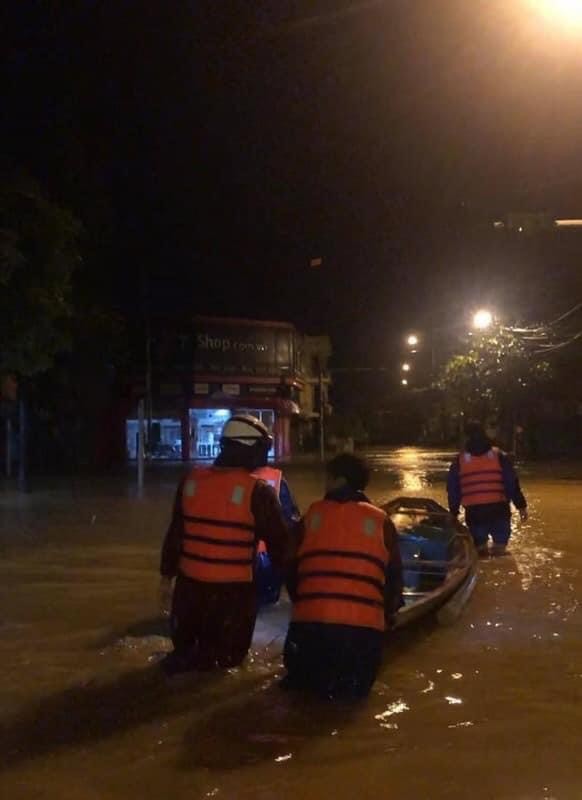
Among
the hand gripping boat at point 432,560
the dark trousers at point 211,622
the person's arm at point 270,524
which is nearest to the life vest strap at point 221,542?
the person's arm at point 270,524

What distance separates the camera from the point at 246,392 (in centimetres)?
5028

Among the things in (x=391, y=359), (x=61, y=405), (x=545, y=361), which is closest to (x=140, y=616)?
(x=61, y=405)

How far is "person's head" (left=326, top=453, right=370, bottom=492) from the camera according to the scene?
6602mm

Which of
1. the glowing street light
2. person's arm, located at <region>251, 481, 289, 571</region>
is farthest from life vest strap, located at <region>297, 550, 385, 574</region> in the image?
the glowing street light

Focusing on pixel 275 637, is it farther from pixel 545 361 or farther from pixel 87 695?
pixel 545 361

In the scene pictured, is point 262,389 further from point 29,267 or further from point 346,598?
point 346,598

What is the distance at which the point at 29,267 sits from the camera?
16.8 meters

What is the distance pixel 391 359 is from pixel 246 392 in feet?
118

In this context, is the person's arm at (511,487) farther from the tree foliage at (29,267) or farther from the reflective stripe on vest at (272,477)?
the tree foliage at (29,267)

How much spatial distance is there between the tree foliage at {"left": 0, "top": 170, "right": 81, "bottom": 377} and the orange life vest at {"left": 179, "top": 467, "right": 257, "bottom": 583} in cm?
921

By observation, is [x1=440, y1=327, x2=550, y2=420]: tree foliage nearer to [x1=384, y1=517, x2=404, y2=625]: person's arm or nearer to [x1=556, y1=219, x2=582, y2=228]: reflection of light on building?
[x1=556, y1=219, x2=582, y2=228]: reflection of light on building

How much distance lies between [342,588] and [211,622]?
0.98 meters

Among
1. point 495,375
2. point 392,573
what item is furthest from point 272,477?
point 495,375

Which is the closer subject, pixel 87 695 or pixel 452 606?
pixel 87 695
